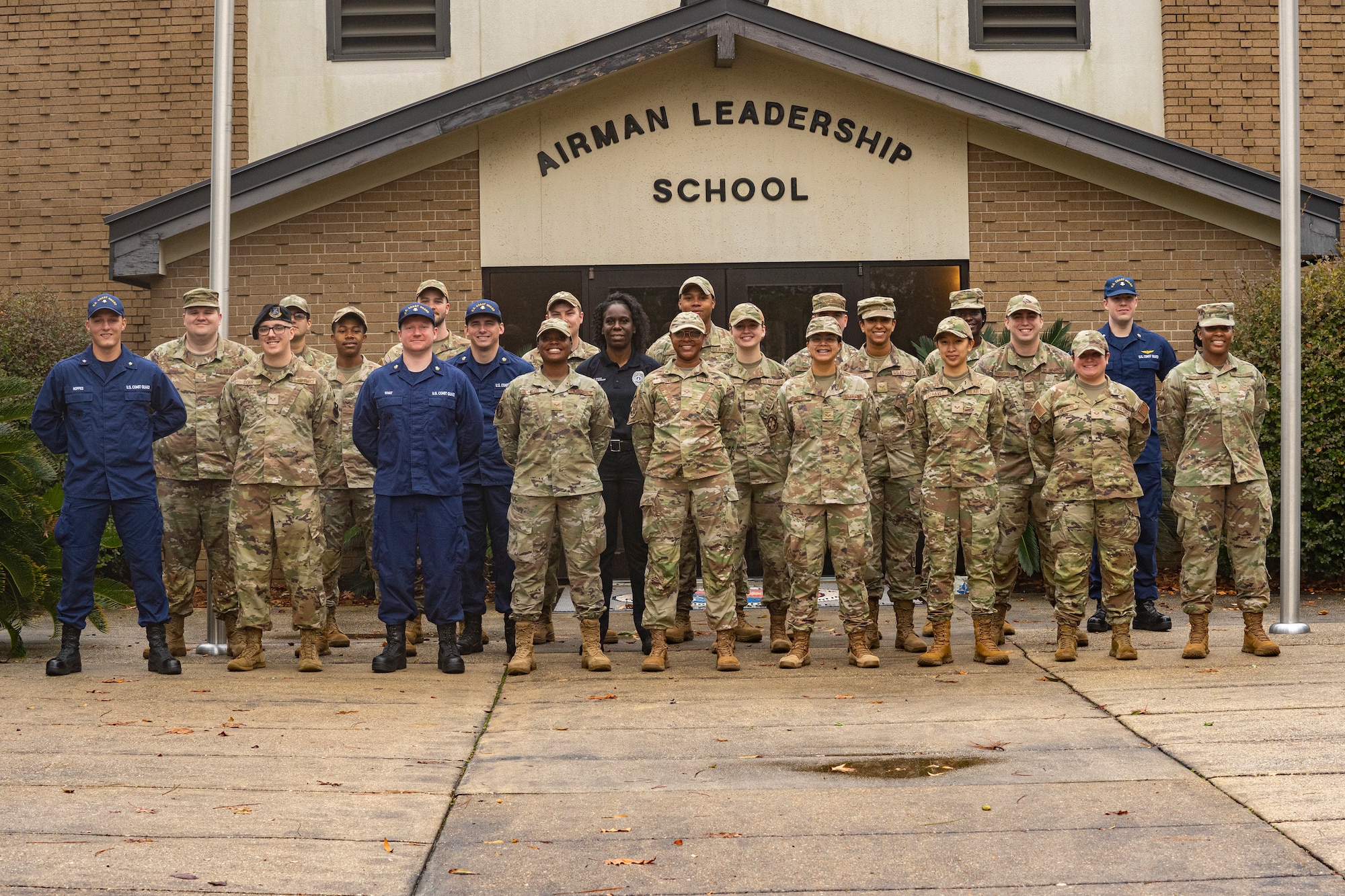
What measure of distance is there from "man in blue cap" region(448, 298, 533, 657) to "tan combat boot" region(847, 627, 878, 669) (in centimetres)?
216

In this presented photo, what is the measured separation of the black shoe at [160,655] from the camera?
8438mm

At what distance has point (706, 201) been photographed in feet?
41.9

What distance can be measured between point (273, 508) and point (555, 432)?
1762 mm

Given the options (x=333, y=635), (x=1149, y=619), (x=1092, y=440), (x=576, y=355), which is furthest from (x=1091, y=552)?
(x=333, y=635)

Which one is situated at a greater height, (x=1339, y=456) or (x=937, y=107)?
(x=937, y=107)

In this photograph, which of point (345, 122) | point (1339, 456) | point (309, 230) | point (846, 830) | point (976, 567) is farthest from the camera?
point (345, 122)

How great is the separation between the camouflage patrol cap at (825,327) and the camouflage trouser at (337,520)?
3.12 metres

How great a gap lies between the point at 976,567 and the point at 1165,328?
511 centimetres

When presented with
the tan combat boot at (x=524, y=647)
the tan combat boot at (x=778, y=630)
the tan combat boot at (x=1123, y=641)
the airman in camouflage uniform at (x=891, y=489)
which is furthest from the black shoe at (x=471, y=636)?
the tan combat boot at (x=1123, y=641)

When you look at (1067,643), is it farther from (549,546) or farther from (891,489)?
(549,546)

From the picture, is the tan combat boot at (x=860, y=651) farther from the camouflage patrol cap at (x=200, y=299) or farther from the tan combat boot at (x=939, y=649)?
the camouflage patrol cap at (x=200, y=299)

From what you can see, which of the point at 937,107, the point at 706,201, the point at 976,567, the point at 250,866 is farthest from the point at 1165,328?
the point at 250,866

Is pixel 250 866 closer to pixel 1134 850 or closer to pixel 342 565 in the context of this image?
pixel 1134 850

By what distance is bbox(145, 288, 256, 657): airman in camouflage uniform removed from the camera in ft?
29.5
